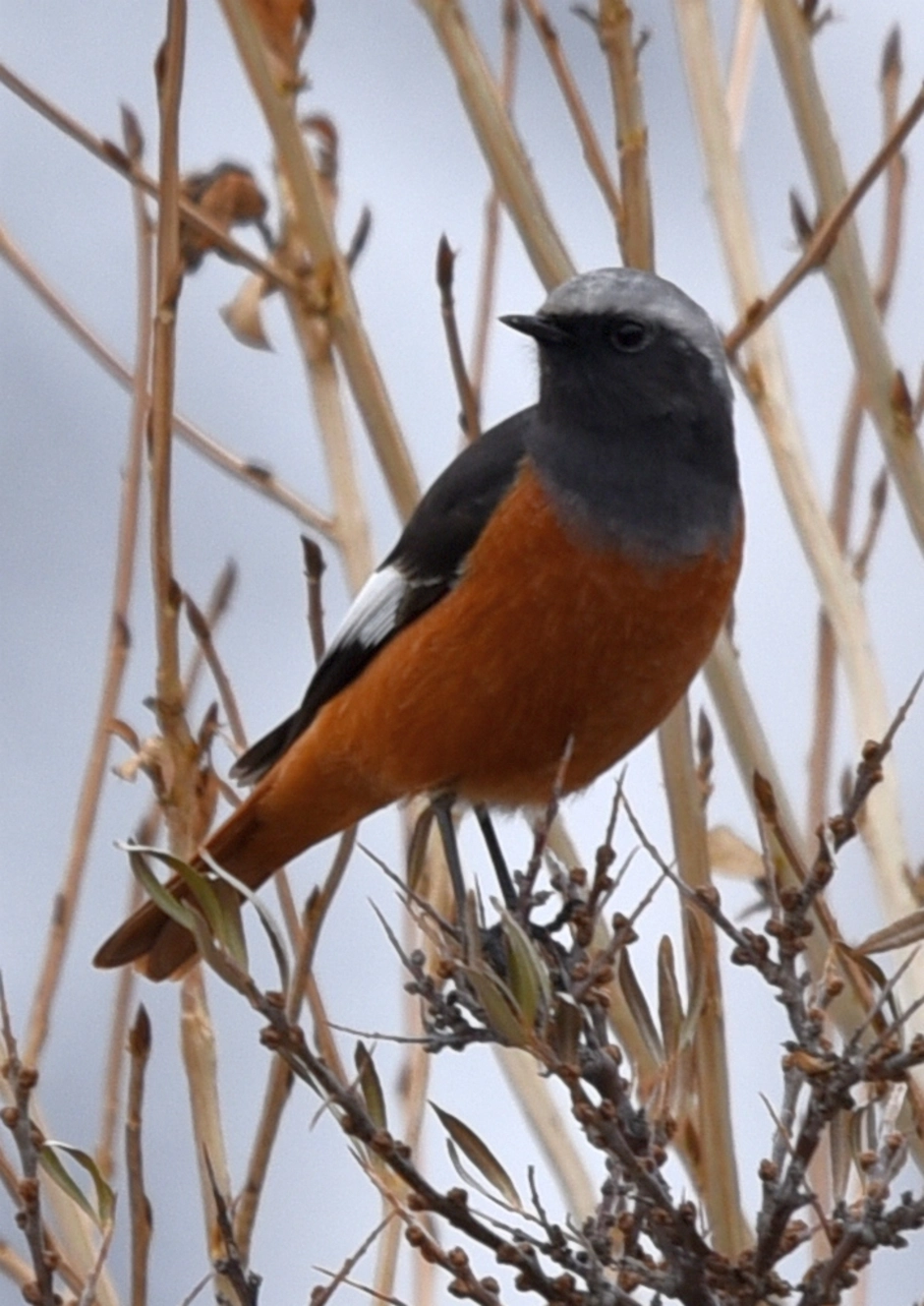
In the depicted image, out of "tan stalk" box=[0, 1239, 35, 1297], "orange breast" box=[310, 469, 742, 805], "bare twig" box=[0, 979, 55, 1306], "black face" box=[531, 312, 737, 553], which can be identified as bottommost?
"bare twig" box=[0, 979, 55, 1306]

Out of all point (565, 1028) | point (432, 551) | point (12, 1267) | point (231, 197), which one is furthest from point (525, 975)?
point (231, 197)

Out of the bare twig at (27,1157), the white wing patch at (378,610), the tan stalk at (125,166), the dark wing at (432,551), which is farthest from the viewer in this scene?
the white wing patch at (378,610)

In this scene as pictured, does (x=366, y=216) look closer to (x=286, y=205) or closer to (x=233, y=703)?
(x=286, y=205)

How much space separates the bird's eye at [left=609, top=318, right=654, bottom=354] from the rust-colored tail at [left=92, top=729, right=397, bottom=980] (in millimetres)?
893

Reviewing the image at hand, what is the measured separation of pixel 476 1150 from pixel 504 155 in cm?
143

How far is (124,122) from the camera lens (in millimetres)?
3086

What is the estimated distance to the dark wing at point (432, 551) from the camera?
342cm

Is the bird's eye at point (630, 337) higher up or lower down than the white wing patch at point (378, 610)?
higher up

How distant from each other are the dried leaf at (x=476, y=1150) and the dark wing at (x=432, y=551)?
1509 millimetres

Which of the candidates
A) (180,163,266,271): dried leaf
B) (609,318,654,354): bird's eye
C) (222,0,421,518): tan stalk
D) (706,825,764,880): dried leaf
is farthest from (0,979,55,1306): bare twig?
(609,318,654,354): bird's eye

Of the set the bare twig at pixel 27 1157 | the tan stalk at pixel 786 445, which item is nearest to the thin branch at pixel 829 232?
the tan stalk at pixel 786 445

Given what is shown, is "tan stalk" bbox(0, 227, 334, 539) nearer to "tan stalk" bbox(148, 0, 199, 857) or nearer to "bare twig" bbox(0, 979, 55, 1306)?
"tan stalk" bbox(148, 0, 199, 857)

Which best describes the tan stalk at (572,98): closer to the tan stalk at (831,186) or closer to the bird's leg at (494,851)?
the tan stalk at (831,186)

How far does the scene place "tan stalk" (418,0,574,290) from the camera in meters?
2.72
